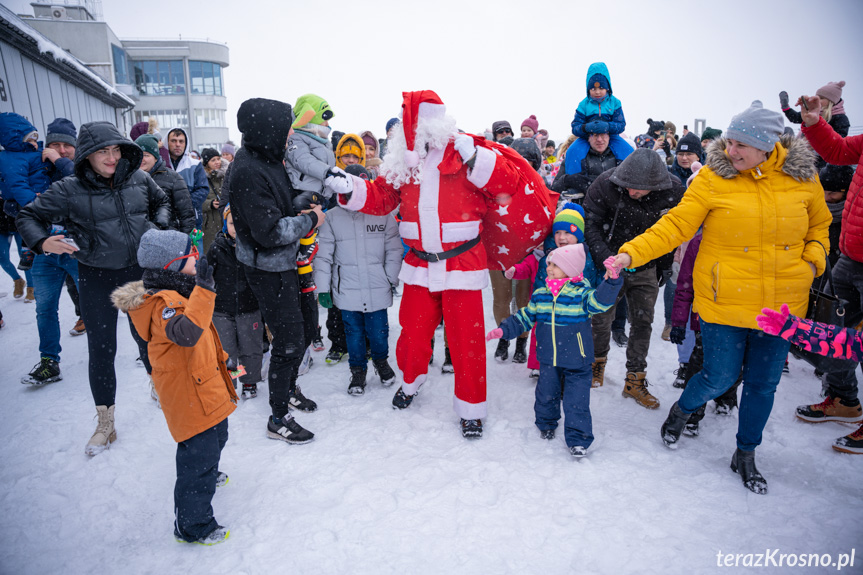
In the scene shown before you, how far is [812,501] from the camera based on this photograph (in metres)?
2.68

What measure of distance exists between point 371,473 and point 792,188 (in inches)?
121

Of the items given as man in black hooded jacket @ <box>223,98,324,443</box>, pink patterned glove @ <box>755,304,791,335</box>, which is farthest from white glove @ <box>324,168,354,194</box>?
pink patterned glove @ <box>755,304,791,335</box>

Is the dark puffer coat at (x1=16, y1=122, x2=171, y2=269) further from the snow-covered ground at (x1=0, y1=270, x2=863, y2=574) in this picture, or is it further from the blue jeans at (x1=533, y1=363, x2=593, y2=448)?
the blue jeans at (x1=533, y1=363, x2=593, y2=448)

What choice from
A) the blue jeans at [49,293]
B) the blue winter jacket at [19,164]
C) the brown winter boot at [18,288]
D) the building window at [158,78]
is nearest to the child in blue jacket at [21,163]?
the blue winter jacket at [19,164]

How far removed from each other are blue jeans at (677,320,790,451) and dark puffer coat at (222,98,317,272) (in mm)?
2766

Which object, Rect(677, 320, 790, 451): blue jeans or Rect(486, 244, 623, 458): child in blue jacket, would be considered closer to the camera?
Rect(677, 320, 790, 451): blue jeans

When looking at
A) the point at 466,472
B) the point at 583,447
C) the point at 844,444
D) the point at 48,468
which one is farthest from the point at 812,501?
the point at 48,468

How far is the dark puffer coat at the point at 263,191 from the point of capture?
2.93m

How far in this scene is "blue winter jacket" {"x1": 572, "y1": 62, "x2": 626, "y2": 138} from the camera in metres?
4.39

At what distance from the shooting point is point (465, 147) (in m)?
3.17

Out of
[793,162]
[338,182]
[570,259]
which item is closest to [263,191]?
[338,182]

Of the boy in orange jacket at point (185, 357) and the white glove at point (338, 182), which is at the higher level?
the white glove at point (338, 182)

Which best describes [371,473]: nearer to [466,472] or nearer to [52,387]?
[466,472]

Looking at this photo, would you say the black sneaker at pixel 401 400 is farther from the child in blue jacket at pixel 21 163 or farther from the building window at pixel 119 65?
the building window at pixel 119 65
